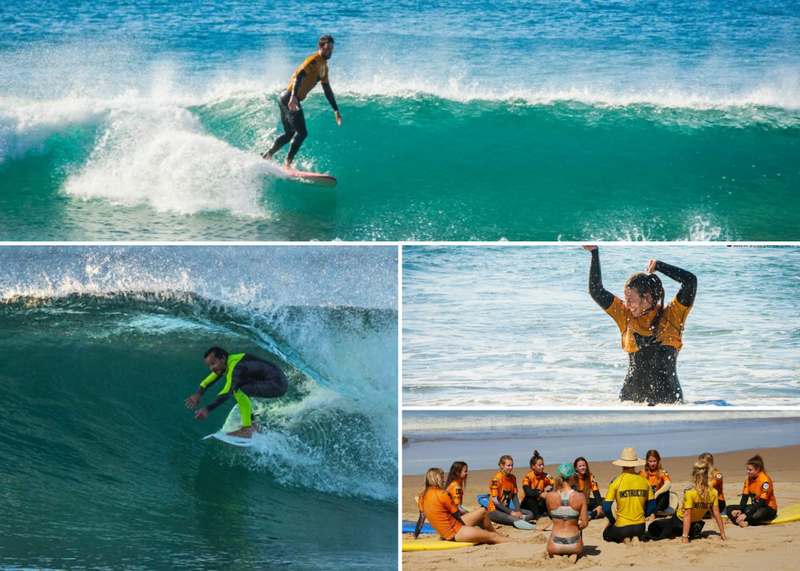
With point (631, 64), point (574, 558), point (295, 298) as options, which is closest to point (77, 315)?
point (295, 298)

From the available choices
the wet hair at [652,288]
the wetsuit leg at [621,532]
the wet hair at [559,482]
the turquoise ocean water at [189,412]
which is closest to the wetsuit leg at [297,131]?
the turquoise ocean water at [189,412]

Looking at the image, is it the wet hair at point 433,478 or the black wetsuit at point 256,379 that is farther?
the black wetsuit at point 256,379

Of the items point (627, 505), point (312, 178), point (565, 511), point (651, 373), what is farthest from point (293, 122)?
point (627, 505)

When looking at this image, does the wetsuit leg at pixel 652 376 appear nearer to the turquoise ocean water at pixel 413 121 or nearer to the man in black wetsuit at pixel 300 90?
the turquoise ocean water at pixel 413 121

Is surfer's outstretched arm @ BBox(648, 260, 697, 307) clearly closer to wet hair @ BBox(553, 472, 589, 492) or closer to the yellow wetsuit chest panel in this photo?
wet hair @ BBox(553, 472, 589, 492)

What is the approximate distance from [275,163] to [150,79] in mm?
2249

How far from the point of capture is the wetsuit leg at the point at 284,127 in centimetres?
719

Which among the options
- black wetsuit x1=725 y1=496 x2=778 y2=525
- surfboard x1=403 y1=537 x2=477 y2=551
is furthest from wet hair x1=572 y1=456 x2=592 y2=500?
black wetsuit x1=725 y1=496 x2=778 y2=525

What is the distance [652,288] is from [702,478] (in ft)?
4.45

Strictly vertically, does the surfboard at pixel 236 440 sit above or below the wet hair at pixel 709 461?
above

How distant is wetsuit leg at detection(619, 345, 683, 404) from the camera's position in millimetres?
6297

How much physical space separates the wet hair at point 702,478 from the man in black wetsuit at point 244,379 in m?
2.91

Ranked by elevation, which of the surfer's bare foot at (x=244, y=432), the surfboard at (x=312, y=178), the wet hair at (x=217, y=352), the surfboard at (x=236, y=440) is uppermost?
the surfboard at (x=312, y=178)

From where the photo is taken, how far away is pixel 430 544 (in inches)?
235
